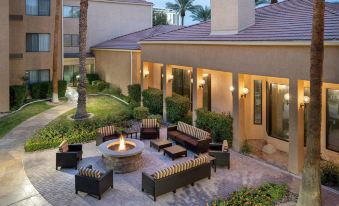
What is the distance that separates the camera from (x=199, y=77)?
19.4 meters

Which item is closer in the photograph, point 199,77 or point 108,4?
point 199,77

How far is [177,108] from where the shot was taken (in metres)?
21.5

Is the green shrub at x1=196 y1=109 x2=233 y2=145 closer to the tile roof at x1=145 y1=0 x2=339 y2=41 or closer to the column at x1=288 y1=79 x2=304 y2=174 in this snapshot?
the column at x1=288 y1=79 x2=304 y2=174

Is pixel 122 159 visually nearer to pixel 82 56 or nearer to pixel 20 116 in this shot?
pixel 82 56

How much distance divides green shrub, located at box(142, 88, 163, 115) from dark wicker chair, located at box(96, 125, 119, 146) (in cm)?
686

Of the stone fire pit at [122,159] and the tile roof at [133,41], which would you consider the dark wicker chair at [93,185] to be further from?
the tile roof at [133,41]

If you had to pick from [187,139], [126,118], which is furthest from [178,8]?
[187,139]

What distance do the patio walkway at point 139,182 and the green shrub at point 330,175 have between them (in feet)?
2.72

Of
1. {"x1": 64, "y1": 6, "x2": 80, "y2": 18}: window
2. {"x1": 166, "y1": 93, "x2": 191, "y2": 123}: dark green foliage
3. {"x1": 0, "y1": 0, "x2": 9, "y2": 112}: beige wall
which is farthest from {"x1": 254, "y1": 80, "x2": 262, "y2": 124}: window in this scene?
{"x1": 64, "y1": 6, "x2": 80, "y2": 18}: window

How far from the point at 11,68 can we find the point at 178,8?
1612 inches

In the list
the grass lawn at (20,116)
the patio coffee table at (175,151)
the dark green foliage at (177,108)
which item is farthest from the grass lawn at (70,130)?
the patio coffee table at (175,151)

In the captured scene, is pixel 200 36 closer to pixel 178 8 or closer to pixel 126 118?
pixel 126 118

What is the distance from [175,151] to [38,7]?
918 inches

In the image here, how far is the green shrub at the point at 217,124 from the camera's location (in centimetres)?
1667
